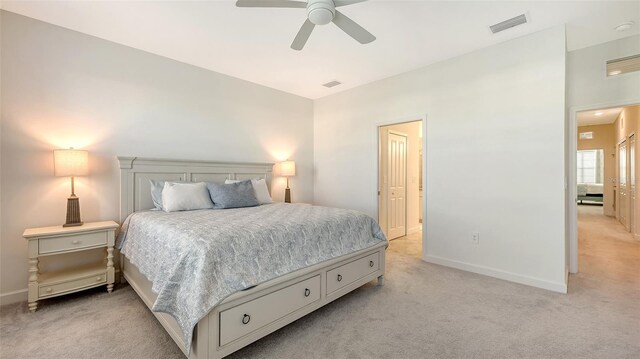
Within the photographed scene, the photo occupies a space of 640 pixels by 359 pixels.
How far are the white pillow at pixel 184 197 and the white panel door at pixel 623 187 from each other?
26.3 feet

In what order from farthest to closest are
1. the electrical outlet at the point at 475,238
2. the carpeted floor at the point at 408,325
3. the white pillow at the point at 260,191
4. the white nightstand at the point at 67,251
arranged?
the white pillow at the point at 260,191 → the electrical outlet at the point at 475,238 → the white nightstand at the point at 67,251 → the carpeted floor at the point at 408,325

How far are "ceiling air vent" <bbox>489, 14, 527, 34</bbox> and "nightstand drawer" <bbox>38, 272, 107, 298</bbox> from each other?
471cm

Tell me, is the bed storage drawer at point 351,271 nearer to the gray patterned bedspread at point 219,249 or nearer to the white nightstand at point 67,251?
the gray patterned bedspread at point 219,249

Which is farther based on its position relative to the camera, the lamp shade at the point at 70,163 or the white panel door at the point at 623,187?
the white panel door at the point at 623,187

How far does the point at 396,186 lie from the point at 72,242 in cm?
458

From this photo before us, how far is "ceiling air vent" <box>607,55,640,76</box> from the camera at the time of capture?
9.62ft

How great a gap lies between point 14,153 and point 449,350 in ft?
13.6

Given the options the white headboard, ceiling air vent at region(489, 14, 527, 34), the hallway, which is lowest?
the hallway

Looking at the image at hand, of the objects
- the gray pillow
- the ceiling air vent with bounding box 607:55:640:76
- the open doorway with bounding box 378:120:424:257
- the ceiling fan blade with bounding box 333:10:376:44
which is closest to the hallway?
the open doorway with bounding box 378:120:424:257

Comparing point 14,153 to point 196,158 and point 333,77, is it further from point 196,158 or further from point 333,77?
point 333,77

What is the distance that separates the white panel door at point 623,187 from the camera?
5664 millimetres

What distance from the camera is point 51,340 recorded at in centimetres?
Answer: 196

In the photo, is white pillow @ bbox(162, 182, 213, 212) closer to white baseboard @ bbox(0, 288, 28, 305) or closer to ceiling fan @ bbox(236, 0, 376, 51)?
white baseboard @ bbox(0, 288, 28, 305)

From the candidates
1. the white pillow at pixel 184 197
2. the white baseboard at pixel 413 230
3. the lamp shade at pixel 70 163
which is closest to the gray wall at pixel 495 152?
the white baseboard at pixel 413 230
